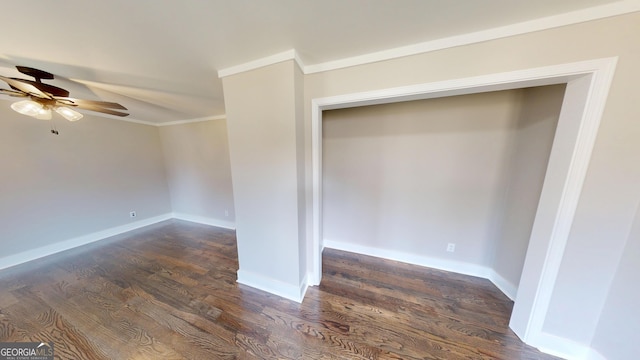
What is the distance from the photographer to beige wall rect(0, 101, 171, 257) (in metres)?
2.34

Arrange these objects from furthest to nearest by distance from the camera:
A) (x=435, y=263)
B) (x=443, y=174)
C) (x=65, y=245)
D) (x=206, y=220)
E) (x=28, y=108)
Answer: (x=206, y=220) < (x=65, y=245) < (x=435, y=263) < (x=443, y=174) < (x=28, y=108)

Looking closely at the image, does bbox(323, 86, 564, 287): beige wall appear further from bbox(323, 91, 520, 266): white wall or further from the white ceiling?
the white ceiling

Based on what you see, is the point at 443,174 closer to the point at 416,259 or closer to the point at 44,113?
the point at 416,259

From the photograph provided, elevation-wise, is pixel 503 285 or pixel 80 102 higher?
pixel 80 102

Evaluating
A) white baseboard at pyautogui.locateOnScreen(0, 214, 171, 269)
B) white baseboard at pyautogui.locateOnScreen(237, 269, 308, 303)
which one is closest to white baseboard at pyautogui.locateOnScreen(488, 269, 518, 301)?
white baseboard at pyautogui.locateOnScreen(237, 269, 308, 303)

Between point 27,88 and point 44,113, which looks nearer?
point 27,88

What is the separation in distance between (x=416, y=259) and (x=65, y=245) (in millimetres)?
5307

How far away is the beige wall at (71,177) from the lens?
2.34m

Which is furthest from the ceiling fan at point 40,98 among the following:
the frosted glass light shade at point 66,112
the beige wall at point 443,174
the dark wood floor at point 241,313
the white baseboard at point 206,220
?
the beige wall at point 443,174

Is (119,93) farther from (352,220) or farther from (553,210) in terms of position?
(553,210)

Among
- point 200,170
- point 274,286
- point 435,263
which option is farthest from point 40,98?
point 435,263

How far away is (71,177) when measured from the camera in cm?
277

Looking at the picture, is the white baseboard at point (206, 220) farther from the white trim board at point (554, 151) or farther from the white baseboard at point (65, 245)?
the white trim board at point (554, 151)

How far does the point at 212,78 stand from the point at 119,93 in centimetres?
145
